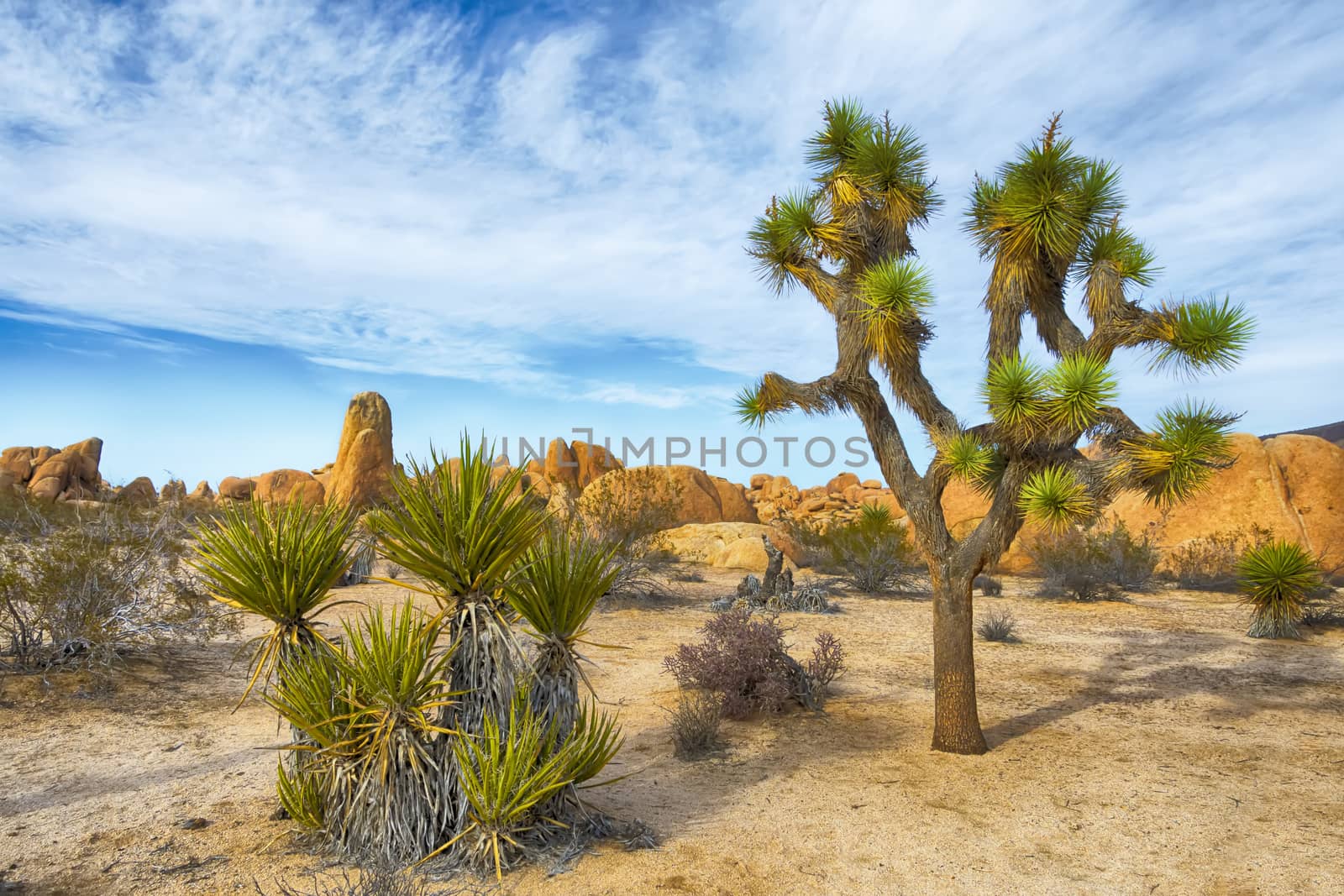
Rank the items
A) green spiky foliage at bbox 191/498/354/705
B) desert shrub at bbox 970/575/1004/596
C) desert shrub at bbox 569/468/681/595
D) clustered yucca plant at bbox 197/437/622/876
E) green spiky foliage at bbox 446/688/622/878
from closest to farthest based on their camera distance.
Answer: green spiky foliage at bbox 446/688/622/878 < clustered yucca plant at bbox 197/437/622/876 < green spiky foliage at bbox 191/498/354/705 < desert shrub at bbox 569/468/681/595 < desert shrub at bbox 970/575/1004/596

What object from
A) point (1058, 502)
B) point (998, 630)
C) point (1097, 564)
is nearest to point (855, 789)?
point (1058, 502)

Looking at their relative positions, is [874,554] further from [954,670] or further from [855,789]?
[855,789]

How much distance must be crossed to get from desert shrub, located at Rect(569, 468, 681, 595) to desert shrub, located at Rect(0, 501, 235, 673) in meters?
7.24

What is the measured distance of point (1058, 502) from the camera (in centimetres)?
670

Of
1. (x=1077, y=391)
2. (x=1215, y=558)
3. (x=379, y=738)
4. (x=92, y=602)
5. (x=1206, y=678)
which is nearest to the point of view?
(x=379, y=738)

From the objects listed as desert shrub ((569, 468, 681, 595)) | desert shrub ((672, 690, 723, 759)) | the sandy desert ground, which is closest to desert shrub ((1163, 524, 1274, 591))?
the sandy desert ground

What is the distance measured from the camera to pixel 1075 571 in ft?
60.1

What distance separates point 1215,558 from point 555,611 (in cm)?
2024

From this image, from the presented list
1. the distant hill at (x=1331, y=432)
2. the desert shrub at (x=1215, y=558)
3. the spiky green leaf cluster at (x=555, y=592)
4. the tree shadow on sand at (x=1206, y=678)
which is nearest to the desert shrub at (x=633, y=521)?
the tree shadow on sand at (x=1206, y=678)

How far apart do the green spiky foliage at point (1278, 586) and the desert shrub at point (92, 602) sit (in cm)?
1491

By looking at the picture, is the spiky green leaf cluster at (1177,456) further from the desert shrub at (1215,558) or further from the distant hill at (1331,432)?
the distant hill at (1331,432)

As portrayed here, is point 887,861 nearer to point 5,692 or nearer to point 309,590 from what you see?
point 309,590

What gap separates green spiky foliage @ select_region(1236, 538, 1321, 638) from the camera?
1294 centimetres

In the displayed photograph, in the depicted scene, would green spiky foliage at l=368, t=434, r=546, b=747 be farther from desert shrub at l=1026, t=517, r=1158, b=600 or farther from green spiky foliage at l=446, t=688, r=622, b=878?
desert shrub at l=1026, t=517, r=1158, b=600
